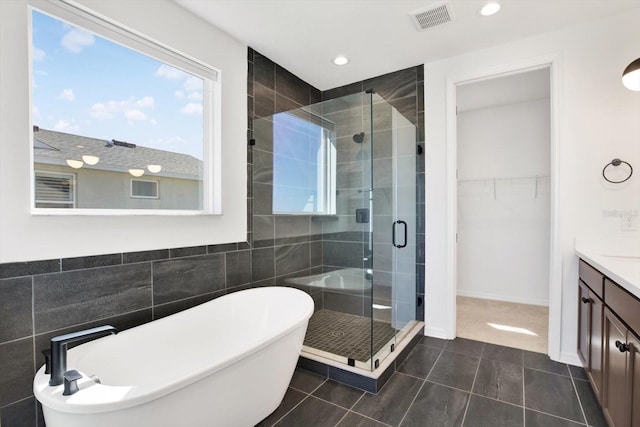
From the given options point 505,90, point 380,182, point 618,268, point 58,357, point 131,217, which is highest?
point 505,90

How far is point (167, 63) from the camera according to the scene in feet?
7.05

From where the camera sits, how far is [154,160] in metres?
2.13

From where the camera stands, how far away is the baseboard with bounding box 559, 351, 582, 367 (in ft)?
7.73

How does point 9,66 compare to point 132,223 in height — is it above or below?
above

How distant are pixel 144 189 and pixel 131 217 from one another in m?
0.27

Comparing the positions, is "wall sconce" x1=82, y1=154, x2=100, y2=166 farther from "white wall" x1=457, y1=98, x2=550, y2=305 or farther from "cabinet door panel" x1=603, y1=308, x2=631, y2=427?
"white wall" x1=457, y1=98, x2=550, y2=305

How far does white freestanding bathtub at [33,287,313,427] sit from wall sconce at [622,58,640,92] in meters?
2.57

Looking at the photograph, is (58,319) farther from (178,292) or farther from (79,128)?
(79,128)

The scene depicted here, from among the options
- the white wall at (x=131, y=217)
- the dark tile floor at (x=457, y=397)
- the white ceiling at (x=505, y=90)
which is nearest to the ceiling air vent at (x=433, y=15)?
the white ceiling at (x=505, y=90)

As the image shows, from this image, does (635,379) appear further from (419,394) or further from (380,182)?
(380,182)

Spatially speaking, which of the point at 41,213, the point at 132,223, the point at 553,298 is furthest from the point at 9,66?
the point at 553,298

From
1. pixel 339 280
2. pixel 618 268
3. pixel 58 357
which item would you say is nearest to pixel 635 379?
pixel 618 268

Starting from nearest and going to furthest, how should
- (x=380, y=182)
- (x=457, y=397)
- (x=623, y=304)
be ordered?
(x=623, y=304)
(x=457, y=397)
(x=380, y=182)

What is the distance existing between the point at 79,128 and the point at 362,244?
7.02 feet
